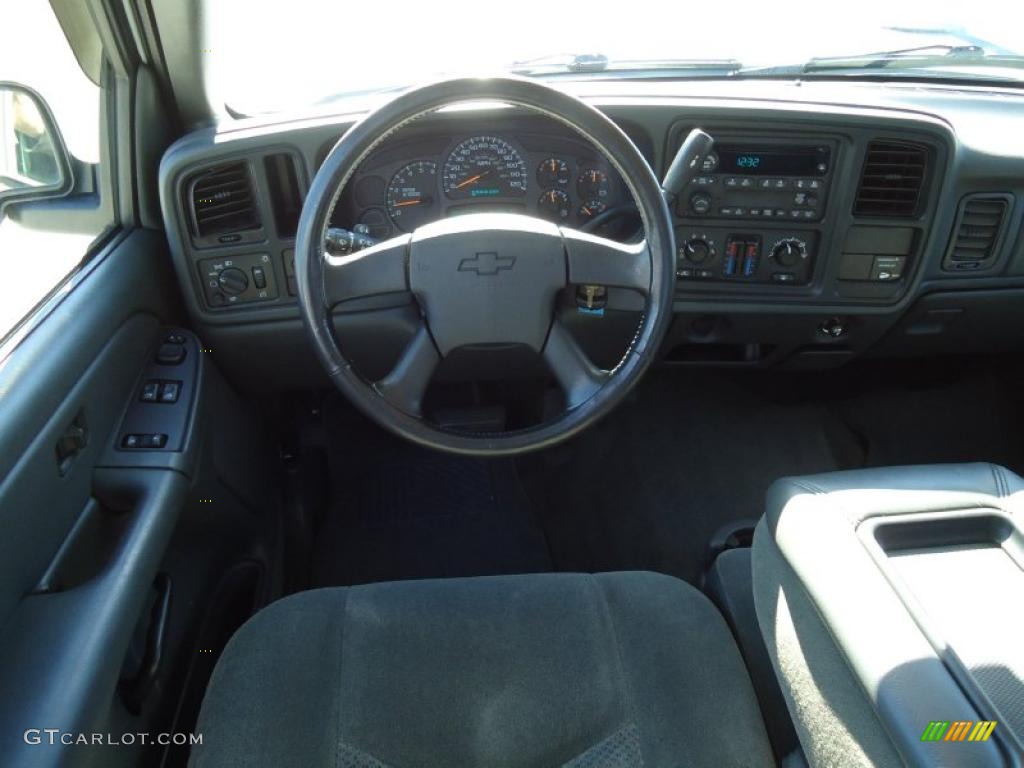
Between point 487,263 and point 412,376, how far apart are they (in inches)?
9.8

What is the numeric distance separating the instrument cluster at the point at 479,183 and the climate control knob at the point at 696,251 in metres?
0.20

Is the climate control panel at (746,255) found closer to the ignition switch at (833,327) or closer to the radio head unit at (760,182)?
the radio head unit at (760,182)

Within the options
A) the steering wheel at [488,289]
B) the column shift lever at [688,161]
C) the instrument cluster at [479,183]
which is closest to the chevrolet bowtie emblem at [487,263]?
the steering wheel at [488,289]

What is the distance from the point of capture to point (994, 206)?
1.96 metres

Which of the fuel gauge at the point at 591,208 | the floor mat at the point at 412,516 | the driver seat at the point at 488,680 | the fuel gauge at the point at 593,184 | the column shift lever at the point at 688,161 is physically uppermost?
the column shift lever at the point at 688,161

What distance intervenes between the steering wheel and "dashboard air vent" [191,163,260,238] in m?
0.40

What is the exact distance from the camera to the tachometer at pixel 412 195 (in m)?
1.80

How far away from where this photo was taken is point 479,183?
1.83m

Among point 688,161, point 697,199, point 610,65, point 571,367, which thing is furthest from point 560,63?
point 571,367

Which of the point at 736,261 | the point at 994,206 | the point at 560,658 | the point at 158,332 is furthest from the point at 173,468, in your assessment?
the point at 994,206

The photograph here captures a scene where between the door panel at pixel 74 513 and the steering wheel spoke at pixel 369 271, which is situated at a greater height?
the steering wheel spoke at pixel 369 271

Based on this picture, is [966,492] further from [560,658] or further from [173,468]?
[173,468]

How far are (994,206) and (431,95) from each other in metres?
1.41

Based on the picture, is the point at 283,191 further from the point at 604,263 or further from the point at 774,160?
the point at 774,160
